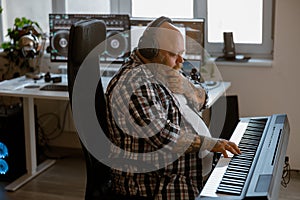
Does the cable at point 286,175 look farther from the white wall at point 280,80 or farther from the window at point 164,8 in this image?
the window at point 164,8

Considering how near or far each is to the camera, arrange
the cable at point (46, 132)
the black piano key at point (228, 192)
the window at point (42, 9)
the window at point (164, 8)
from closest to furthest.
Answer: the black piano key at point (228, 192)
the window at point (164, 8)
the window at point (42, 9)
the cable at point (46, 132)

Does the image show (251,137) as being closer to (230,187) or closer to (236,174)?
(236,174)

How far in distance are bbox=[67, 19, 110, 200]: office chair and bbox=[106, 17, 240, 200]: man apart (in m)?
0.06

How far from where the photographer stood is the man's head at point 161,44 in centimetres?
211

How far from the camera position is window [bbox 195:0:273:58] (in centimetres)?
384

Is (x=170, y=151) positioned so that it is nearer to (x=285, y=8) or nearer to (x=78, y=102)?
(x=78, y=102)

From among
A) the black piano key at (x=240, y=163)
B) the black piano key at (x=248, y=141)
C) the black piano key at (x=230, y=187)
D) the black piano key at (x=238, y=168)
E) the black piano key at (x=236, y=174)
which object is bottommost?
the black piano key at (x=230, y=187)

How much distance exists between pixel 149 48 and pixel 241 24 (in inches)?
76.7

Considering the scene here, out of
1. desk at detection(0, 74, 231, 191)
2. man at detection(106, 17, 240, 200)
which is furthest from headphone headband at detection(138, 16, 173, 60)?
desk at detection(0, 74, 231, 191)

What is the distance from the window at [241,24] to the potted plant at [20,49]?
1239 mm

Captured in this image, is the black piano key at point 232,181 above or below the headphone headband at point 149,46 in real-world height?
below

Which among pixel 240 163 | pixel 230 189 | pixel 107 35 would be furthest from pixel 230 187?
pixel 107 35

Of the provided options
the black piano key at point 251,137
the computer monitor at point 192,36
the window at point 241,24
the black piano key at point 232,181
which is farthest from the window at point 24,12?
the black piano key at point 232,181

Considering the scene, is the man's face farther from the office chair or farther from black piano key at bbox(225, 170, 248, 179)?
black piano key at bbox(225, 170, 248, 179)
